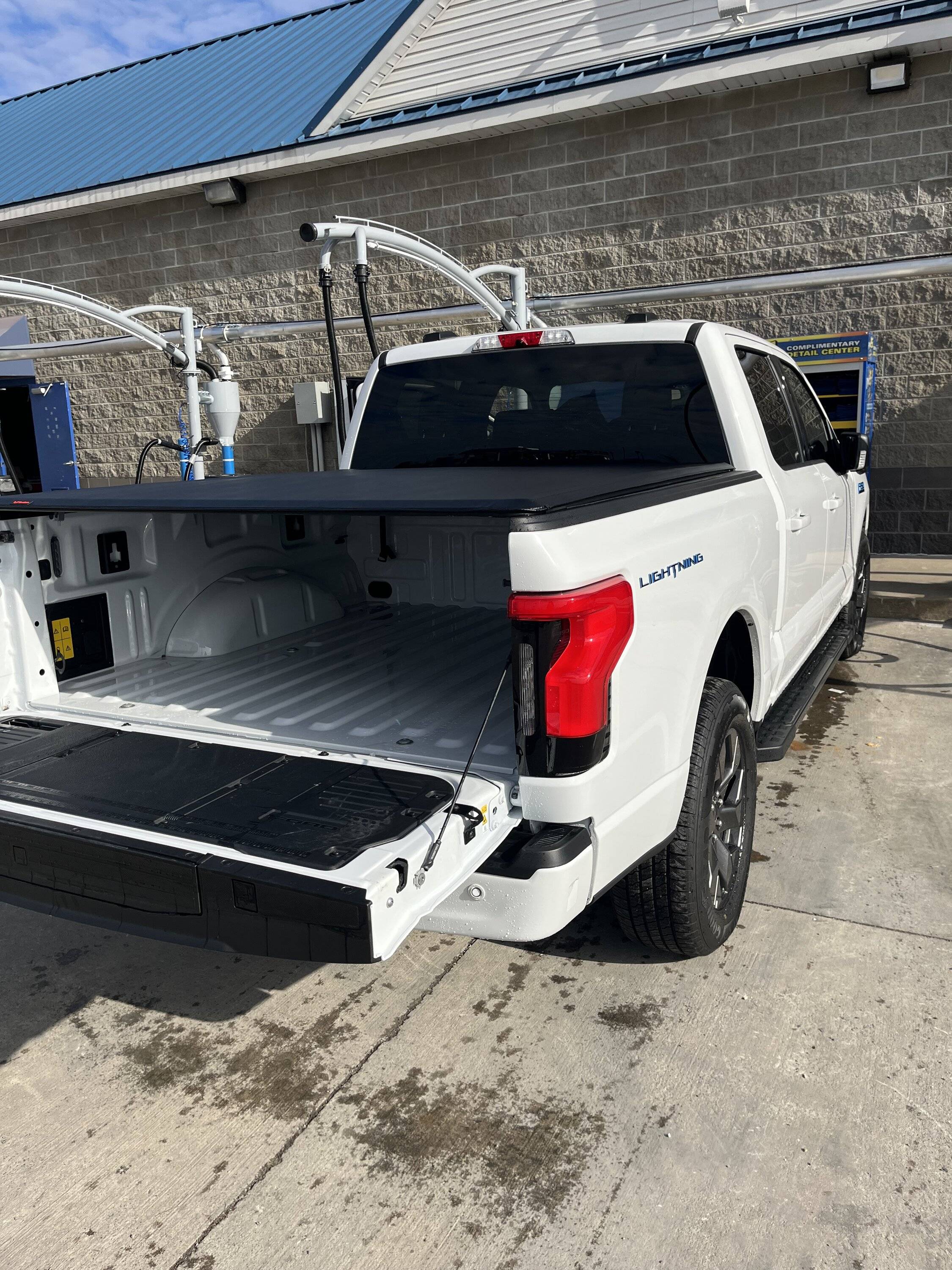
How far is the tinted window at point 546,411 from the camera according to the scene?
4.08 metres

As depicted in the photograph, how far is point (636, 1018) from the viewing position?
310 cm

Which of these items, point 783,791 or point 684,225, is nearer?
point 783,791

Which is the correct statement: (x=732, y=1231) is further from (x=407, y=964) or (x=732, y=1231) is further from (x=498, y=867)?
(x=407, y=964)

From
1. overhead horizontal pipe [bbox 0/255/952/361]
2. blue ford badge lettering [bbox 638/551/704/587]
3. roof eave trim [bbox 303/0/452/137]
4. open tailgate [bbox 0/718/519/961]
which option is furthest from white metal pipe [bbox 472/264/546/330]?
open tailgate [bbox 0/718/519/961]

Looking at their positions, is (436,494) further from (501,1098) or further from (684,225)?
(684,225)

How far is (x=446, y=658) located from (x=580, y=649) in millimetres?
1830

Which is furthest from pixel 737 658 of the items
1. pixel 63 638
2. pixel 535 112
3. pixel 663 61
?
pixel 535 112

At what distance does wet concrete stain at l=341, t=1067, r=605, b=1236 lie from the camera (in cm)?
243

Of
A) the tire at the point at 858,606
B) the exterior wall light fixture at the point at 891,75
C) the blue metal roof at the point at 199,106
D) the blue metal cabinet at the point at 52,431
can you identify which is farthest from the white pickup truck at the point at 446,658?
Result: the blue metal cabinet at the point at 52,431

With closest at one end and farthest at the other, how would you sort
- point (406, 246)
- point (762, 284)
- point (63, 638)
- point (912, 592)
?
point (63, 638), point (406, 246), point (912, 592), point (762, 284)

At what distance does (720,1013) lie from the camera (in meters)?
3.10

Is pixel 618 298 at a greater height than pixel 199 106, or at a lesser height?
lesser

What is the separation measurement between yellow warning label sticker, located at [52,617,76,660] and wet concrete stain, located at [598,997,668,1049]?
88.1 inches

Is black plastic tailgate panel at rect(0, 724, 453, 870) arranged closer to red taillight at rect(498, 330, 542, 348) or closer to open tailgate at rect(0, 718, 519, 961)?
open tailgate at rect(0, 718, 519, 961)
